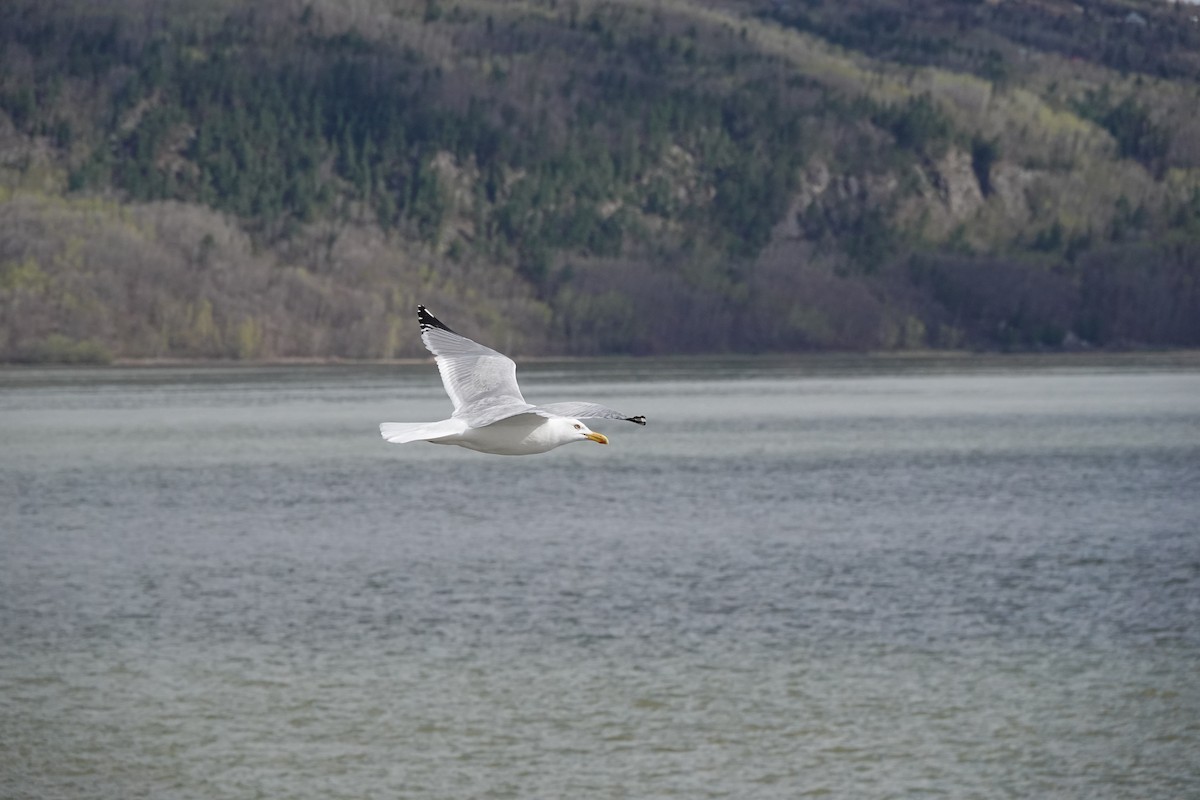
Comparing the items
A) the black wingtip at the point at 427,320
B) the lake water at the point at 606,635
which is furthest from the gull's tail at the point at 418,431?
→ the lake water at the point at 606,635

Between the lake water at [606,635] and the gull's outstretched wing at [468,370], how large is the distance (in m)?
19.8

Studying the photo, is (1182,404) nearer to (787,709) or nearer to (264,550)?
(264,550)

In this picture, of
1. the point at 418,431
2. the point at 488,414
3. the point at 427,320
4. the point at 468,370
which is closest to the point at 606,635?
the point at 468,370

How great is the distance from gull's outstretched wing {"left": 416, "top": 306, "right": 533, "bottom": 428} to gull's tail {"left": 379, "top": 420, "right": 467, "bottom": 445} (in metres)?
0.91

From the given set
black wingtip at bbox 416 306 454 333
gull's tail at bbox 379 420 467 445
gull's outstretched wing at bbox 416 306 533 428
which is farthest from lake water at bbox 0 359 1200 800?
gull's tail at bbox 379 420 467 445

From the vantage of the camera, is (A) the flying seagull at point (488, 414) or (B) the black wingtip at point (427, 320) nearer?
(A) the flying seagull at point (488, 414)

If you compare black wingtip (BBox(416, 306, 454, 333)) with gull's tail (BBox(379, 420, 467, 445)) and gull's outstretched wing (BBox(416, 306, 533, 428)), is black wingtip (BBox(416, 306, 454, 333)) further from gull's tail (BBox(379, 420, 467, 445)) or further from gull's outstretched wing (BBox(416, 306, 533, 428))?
gull's tail (BBox(379, 420, 467, 445))

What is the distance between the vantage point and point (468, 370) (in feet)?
73.6

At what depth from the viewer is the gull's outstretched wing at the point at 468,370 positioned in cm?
2159

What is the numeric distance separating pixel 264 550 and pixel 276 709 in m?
33.0

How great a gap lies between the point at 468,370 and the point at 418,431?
2761mm

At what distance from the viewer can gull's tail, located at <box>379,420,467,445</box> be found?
19.5 metres

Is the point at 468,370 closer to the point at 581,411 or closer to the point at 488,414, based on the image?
the point at 488,414

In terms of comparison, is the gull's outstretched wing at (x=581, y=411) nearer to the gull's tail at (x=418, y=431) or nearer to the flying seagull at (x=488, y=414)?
the flying seagull at (x=488, y=414)
